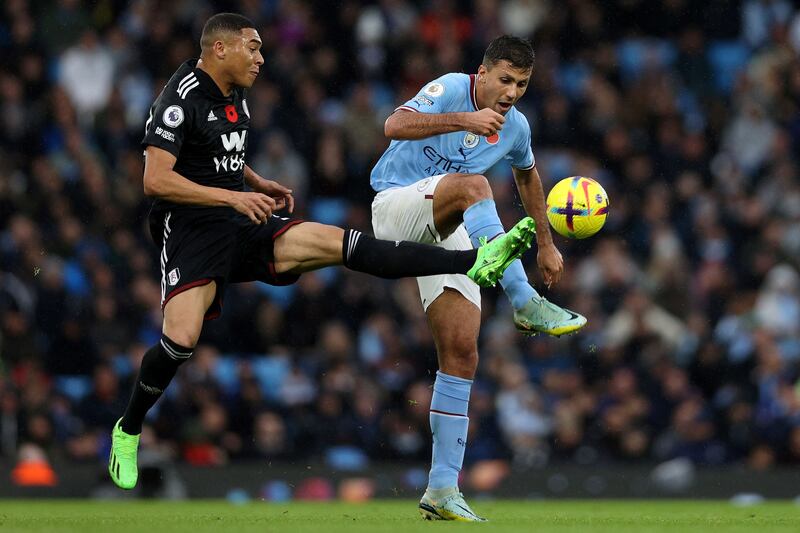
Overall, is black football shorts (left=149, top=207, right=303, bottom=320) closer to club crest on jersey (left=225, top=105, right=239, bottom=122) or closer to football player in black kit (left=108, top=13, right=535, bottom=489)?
football player in black kit (left=108, top=13, right=535, bottom=489)

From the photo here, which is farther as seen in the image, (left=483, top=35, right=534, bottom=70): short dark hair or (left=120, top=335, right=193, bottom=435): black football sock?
(left=483, top=35, right=534, bottom=70): short dark hair

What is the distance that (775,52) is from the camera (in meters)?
15.4

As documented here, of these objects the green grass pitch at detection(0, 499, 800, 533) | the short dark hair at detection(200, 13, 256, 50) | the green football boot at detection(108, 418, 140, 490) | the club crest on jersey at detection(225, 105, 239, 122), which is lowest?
the green grass pitch at detection(0, 499, 800, 533)

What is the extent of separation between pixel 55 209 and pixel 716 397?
6.44 m

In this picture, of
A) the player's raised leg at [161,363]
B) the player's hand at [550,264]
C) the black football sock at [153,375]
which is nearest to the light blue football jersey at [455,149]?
the player's hand at [550,264]

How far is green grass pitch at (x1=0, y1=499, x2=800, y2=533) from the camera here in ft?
22.6

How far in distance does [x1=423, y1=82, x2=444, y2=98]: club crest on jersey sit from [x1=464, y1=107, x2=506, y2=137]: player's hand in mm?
638

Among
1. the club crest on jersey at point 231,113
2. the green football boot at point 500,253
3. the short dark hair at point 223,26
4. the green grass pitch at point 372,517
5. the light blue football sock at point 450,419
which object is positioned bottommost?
the green grass pitch at point 372,517

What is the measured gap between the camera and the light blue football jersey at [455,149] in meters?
7.88

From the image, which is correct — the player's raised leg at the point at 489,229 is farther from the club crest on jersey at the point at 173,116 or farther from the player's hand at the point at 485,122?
the club crest on jersey at the point at 173,116

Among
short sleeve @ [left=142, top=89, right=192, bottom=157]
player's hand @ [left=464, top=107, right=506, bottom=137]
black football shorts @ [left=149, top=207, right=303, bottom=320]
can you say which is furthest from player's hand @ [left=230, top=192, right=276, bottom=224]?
player's hand @ [left=464, top=107, right=506, bottom=137]

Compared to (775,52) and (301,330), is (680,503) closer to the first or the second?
(301,330)

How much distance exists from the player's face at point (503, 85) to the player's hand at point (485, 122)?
1.87 ft

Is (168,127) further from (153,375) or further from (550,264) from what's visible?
(550,264)
